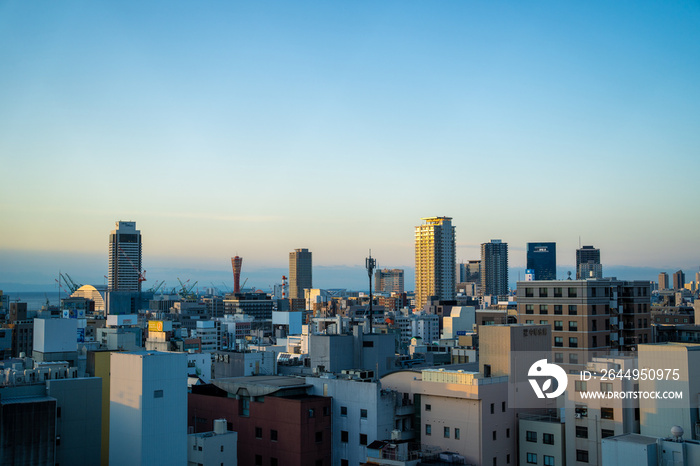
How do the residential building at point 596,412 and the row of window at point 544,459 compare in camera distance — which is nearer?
the residential building at point 596,412

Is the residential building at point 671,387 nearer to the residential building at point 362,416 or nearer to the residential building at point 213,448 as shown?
the residential building at point 362,416

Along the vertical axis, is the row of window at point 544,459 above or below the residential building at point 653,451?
below

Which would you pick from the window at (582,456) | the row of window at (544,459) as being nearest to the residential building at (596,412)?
the window at (582,456)

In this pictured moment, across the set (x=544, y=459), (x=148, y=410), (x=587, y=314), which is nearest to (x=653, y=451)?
(x=544, y=459)

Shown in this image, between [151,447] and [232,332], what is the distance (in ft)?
381

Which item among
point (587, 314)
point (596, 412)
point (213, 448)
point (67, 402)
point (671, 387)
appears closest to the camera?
point (671, 387)

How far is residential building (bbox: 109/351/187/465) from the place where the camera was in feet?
A: 113

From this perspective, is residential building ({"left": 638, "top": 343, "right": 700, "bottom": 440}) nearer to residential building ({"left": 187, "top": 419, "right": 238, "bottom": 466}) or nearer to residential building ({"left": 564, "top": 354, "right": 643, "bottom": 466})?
residential building ({"left": 564, "top": 354, "right": 643, "bottom": 466})

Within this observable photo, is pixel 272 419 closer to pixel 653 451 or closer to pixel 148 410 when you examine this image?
pixel 148 410

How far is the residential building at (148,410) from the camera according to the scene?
1352 inches

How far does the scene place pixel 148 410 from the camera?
113 feet

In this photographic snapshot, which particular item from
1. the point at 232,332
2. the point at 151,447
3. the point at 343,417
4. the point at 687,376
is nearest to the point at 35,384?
the point at 151,447

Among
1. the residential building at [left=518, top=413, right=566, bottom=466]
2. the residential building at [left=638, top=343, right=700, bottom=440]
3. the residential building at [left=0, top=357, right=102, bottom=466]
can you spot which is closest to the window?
the residential building at [left=518, top=413, right=566, bottom=466]

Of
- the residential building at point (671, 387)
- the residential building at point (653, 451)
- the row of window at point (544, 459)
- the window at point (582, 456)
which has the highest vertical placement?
the residential building at point (671, 387)
